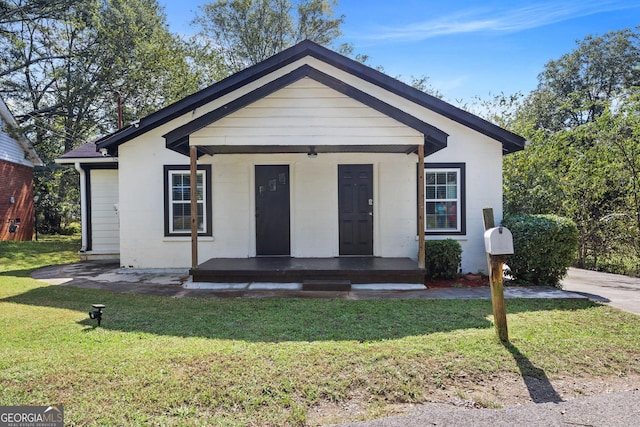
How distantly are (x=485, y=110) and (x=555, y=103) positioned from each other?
17.9m

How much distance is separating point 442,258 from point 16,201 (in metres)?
19.3

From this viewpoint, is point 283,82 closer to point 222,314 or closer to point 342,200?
point 342,200

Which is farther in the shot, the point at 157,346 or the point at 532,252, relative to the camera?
the point at 532,252

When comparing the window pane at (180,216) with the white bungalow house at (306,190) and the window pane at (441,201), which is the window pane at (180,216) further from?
the window pane at (441,201)

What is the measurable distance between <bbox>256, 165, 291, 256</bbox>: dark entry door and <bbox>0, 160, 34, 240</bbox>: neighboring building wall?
558 inches

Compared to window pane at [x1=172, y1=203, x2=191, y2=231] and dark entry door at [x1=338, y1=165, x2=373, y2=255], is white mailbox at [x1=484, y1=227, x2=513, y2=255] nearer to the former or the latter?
dark entry door at [x1=338, y1=165, x2=373, y2=255]

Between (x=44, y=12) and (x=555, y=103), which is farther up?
(x=44, y=12)

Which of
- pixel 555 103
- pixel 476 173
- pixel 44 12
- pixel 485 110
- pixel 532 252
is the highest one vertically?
pixel 44 12

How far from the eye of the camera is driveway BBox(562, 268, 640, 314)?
6.21 m

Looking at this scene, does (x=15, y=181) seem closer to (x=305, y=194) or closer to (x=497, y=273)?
(x=305, y=194)

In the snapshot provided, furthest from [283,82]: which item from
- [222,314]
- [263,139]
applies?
[222,314]

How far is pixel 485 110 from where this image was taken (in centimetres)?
1454

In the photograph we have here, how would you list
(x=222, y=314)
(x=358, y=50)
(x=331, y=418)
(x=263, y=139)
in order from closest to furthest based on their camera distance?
1. (x=331, y=418)
2. (x=222, y=314)
3. (x=263, y=139)
4. (x=358, y=50)

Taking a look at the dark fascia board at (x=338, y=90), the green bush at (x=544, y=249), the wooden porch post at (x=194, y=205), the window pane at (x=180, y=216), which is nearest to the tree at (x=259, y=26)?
the window pane at (x=180, y=216)
